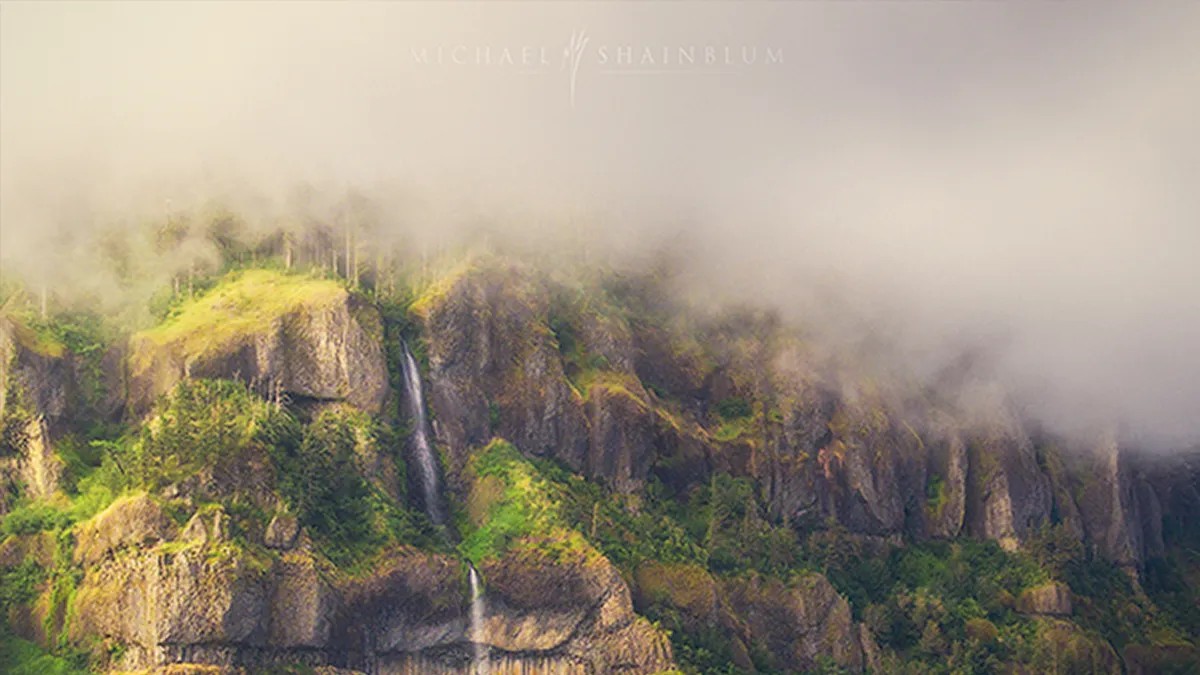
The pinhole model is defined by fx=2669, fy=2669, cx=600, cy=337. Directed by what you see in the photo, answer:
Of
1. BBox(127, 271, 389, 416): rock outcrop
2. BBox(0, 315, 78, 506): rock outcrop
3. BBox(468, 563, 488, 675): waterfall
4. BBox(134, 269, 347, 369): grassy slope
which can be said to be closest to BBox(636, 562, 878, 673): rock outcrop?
BBox(468, 563, 488, 675): waterfall

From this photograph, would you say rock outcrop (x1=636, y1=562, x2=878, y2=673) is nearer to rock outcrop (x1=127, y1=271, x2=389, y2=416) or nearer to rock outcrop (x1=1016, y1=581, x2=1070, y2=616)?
rock outcrop (x1=1016, y1=581, x2=1070, y2=616)

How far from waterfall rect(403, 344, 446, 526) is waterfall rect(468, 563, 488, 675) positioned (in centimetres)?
554

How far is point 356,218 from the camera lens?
157875 mm

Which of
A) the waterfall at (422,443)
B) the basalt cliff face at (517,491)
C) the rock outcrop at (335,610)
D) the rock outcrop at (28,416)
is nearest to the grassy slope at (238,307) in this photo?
the basalt cliff face at (517,491)

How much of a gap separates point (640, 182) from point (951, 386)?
2625 centimetres

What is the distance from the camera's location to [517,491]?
149000 millimetres

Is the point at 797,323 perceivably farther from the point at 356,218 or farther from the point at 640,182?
the point at 356,218

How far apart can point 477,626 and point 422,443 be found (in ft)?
39.3

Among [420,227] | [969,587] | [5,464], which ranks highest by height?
[420,227]

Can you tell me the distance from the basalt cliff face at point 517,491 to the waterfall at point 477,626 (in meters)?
0.32

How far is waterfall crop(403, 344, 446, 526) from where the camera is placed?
490 feet

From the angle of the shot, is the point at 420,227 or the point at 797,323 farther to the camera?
the point at 797,323

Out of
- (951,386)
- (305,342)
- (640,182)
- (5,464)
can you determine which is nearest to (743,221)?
(640,182)

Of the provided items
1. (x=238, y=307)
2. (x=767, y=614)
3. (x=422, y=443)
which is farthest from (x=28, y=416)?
(x=767, y=614)
